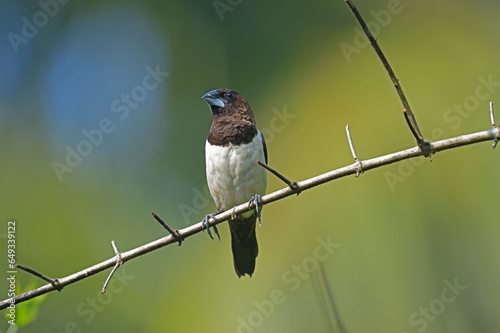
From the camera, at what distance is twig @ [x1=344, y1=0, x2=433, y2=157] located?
7.54ft

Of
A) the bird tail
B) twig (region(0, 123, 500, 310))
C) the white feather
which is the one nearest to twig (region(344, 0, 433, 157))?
twig (region(0, 123, 500, 310))

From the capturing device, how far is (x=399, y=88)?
2488 millimetres

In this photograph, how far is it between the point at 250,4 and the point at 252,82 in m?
2.68

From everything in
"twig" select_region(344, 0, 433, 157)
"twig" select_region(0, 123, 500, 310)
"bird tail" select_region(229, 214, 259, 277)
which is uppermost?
"twig" select_region(344, 0, 433, 157)

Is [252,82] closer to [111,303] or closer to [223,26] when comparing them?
[223,26]

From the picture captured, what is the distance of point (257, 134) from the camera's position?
479 cm

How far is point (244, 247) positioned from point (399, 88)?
282cm

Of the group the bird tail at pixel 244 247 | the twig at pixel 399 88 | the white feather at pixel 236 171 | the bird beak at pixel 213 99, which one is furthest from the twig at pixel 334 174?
the bird beak at pixel 213 99

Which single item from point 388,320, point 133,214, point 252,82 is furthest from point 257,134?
point 133,214

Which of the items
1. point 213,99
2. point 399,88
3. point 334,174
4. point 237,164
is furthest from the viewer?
point 213,99

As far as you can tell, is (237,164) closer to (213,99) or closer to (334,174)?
(213,99)

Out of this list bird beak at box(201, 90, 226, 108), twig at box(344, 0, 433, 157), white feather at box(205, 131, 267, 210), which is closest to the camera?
twig at box(344, 0, 433, 157)

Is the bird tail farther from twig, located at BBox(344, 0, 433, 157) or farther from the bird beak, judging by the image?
twig, located at BBox(344, 0, 433, 157)

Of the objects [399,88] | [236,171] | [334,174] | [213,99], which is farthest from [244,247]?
[399,88]
